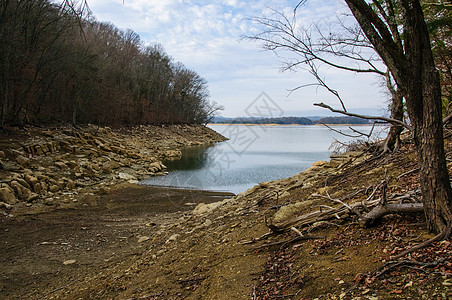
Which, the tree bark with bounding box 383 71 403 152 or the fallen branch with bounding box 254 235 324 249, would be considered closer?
the fallen branch with bounding box 254 235 324 249

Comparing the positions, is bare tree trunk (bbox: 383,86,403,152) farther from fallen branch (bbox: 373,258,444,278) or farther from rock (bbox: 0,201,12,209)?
rock (bbox: 0,201,12,209)

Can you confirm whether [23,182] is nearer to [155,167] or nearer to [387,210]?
[155,167]

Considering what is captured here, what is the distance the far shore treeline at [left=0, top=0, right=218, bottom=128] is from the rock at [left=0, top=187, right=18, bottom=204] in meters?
5.51

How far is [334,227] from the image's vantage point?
3.72 meters

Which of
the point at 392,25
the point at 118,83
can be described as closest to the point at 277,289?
the point at 392,25

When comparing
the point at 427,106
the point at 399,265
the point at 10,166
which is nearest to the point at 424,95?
the point at 427,106

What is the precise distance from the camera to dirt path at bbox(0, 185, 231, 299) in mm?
5336

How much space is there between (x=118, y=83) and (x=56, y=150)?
23440mm

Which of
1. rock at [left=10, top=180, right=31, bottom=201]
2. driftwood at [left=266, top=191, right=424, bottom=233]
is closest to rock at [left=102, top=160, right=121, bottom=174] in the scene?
rock at [left=10, top=180, right=31, bottom=201]

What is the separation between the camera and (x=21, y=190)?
10539mm

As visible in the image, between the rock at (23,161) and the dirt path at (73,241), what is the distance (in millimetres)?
3641

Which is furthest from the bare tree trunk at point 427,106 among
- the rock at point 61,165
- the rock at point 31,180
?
the rock at point 61,165

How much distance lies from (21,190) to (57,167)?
14.1 ft

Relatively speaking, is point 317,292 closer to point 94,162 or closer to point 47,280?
point 47,280
